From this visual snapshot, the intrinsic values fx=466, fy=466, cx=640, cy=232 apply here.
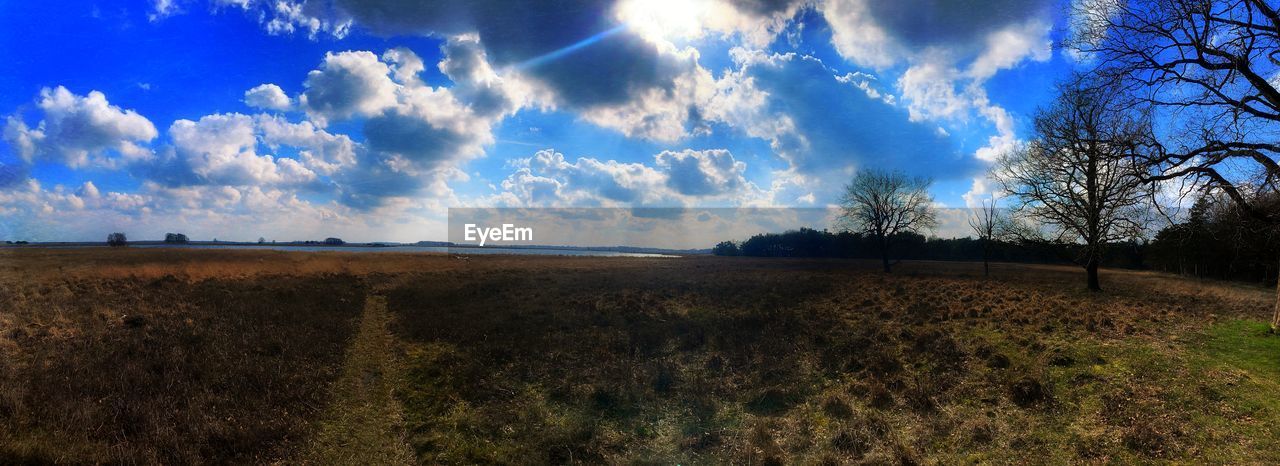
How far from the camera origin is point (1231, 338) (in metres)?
11.5

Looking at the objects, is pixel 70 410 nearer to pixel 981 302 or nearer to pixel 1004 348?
pixel 1004 348

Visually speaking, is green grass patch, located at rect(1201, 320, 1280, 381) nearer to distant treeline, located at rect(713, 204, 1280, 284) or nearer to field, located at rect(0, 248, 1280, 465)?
field, located at rect(0, 248, 1280, 465)

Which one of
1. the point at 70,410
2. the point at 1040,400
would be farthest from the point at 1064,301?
the point at 70,410

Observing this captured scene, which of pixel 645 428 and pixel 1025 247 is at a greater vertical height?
pixel 1025 247

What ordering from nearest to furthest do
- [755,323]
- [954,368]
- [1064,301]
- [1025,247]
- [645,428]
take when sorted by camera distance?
[645,428] → [954,368] → [755,323] → [1064,301] → [1025,247]

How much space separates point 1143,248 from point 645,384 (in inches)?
2586

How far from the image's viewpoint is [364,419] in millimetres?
9180

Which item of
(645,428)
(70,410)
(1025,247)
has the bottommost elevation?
(645,428)

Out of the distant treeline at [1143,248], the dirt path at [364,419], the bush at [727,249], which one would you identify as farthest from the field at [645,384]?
the bush at [727,249]

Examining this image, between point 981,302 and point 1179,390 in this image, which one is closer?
point 1179,390

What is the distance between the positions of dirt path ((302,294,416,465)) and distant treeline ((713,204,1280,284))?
18717 mm

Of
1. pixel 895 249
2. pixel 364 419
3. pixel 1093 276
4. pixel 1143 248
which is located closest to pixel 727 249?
pixel 895 249

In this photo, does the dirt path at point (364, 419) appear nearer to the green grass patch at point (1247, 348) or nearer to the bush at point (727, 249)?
the green grass patch at point (1247, 348)

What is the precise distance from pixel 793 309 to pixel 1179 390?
1321cm
